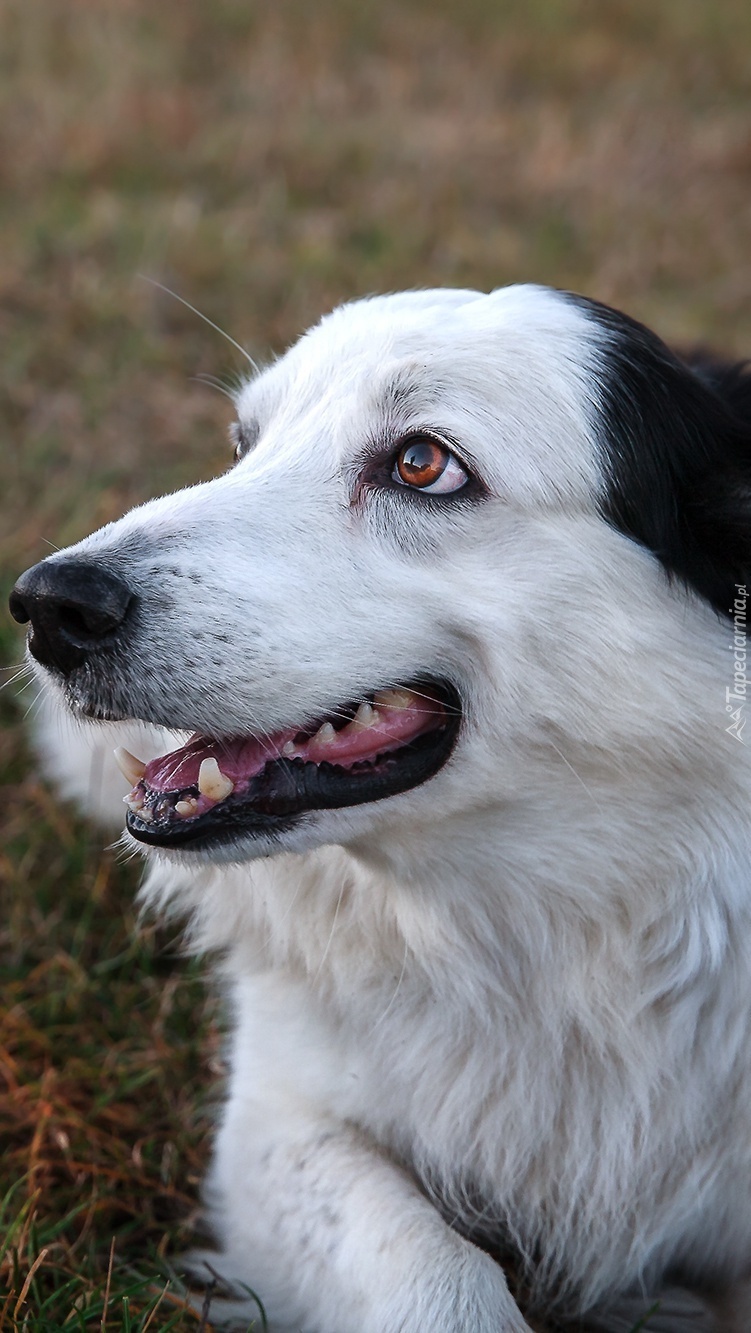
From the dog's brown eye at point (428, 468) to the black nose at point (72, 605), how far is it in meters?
0.54

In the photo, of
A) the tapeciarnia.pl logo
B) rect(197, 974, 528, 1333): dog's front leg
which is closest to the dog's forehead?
the tapeciarnia.pl logo

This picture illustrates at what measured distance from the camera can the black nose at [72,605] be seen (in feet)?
6.79

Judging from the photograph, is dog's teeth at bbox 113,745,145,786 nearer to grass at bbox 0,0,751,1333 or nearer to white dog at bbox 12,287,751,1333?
white dog at bbox 12,287,751,1333

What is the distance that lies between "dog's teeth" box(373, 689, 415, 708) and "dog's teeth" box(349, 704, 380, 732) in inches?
0.9

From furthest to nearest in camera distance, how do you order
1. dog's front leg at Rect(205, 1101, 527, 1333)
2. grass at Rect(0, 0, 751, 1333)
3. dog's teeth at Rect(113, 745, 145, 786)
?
grass at Rect(0, 0, 751, 1333)
dog's teeth at Rect(113, 745, 145, 786)
dog's front leg at Rect(205, 1101, 527, 1333)

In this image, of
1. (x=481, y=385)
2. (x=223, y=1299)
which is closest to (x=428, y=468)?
(x=481, y=385)

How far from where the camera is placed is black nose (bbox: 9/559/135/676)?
2.07 meters

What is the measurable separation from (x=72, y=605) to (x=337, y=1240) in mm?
1195

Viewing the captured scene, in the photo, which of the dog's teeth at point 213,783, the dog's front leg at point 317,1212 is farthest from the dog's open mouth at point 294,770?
the dog's front leg at point 317,1212

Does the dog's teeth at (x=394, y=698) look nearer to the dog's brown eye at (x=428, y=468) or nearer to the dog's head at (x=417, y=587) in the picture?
the dog's head at (x=417, y=587)

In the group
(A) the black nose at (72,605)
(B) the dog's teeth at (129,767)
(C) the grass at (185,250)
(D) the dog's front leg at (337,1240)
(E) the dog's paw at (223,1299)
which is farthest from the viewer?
(C) the grass at (185,250)

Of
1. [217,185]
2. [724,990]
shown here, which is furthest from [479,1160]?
[217,185]

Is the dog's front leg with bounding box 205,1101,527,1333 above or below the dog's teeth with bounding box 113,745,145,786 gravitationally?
below

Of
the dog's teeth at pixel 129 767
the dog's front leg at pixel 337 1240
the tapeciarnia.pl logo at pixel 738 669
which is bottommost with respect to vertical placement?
the dog's front leg at pixel 337 1240
